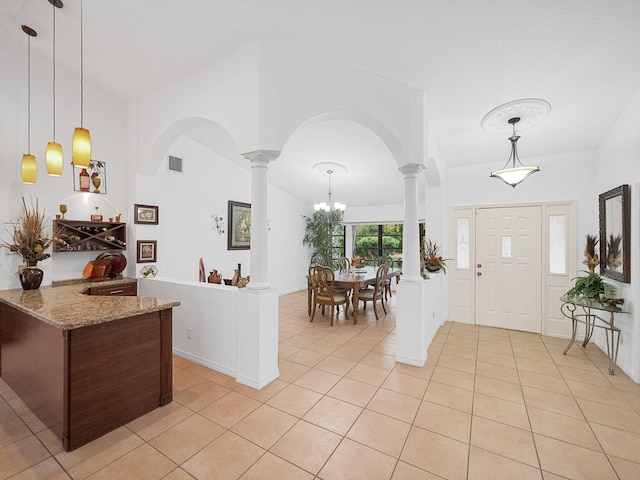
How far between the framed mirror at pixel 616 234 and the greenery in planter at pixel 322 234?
209 inches

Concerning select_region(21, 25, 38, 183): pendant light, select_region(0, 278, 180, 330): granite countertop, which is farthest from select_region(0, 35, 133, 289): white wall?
select_region(0, 278, 180, 330): granite countertop

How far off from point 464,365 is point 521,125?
2806 mm

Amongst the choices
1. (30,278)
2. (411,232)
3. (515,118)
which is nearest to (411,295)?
(411,232)

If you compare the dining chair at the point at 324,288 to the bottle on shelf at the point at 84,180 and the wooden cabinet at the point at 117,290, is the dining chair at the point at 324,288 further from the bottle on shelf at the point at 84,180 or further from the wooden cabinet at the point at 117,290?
the bottle on shelf at the point at 84,180

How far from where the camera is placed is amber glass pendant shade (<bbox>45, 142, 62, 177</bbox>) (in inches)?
95.8

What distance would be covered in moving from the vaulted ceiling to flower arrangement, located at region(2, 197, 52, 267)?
1944mm

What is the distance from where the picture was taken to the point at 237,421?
214cm

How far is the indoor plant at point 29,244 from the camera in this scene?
119 inches

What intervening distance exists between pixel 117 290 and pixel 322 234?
196 inches

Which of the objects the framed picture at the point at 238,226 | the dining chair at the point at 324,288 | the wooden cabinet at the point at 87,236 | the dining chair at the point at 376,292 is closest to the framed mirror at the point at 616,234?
the dining chair at the point at 376,292

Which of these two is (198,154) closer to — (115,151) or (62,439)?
(115,151)

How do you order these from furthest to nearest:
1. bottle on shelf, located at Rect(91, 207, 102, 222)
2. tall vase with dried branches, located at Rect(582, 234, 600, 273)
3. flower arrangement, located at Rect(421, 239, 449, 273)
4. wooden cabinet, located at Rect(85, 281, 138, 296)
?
flower arrangement, located at Rect(421, 239, 449, 273) < bottle on shelf, located at Rect(91, 207, 102, 222) < tall vase with dried branches, located at Rect(582, 234, 600, 273) < wooden cabinet, located at Rect(85, 281, 138, 296)

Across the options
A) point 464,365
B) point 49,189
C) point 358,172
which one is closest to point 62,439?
point 49,189

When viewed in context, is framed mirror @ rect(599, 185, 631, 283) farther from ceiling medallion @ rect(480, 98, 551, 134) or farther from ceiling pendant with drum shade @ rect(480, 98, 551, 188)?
ceiling medallion @ rect(480, 98, 551, 134)
